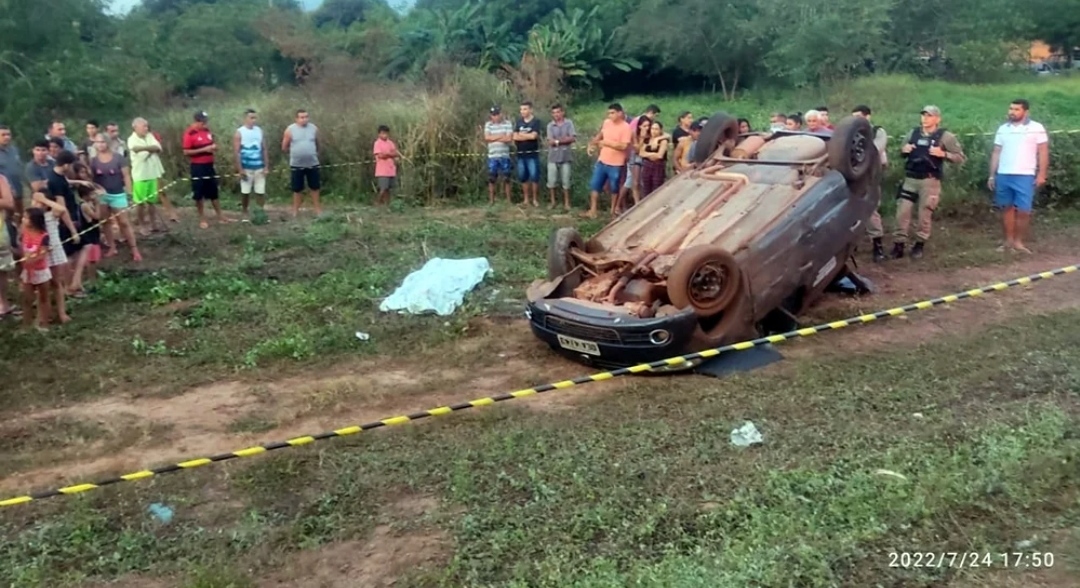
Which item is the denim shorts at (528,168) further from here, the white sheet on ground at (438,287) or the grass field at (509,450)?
the grass field at (509,450)

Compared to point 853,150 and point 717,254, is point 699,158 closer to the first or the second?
point 853,150

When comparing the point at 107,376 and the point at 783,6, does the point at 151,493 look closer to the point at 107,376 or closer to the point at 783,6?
the point at 107,376

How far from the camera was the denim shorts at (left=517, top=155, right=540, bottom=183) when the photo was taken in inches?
565

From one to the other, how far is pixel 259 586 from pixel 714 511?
2181 millimetres

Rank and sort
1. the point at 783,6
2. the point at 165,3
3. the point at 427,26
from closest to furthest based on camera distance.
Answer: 1. the point at 783,6
2. the point at 427,26
3. the point at 165,3

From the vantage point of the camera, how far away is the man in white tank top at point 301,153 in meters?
13.6

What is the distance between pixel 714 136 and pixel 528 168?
557 cm

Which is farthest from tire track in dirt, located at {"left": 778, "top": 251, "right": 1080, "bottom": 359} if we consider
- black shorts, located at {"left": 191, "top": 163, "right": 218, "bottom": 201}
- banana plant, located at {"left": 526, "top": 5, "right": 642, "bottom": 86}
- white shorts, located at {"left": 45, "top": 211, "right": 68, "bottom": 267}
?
banana plant, located at {"left": 526, "top": 5, "right": 642, "bottom": 86}

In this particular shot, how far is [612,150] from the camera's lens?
1312 centimetres

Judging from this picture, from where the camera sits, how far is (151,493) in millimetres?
5336

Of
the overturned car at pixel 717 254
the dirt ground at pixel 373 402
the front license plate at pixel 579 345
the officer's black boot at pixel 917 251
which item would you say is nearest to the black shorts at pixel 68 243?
the dirt ground at pixel 373 402

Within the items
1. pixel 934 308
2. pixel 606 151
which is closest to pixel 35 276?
pixel 606 151

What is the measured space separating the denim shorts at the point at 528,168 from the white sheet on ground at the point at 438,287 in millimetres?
4814

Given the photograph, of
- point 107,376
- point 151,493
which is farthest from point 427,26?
point 151,493
